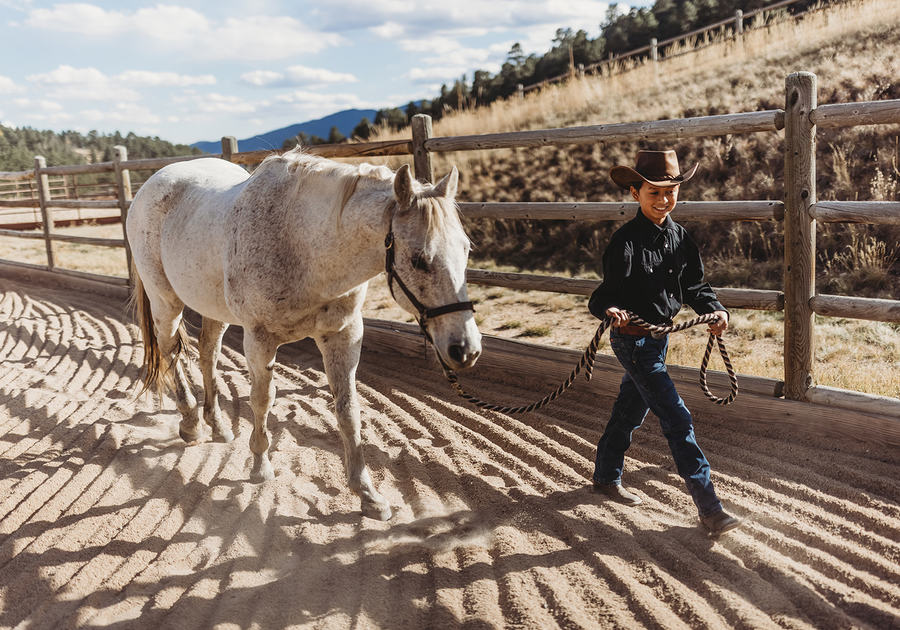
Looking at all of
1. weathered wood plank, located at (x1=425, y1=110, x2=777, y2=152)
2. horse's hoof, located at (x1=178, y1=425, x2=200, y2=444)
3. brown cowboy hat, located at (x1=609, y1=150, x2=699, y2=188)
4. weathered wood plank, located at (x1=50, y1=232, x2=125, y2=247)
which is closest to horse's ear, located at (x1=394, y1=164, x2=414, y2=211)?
brown cowboy hat, located at (x1=609, y1=150, x2=699, y2=188)

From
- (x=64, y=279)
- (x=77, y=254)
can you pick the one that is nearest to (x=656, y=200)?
(x=64, y=279)

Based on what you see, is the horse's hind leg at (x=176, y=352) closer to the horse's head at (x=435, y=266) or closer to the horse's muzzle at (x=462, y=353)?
the horse's head at (x=435, y=266)

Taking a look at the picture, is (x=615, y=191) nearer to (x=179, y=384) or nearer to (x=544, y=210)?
(x=544, y=210)

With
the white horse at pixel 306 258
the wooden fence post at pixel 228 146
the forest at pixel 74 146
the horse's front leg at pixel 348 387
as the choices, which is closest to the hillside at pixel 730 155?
the wooden fence post at pixel 228 146

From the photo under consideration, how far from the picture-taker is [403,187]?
2.57 m

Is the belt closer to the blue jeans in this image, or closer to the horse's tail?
the blue jeans

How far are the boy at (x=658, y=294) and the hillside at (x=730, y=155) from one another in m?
4.83

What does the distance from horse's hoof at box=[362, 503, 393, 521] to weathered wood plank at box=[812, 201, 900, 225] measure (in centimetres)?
275

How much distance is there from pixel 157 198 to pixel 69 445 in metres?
1.62

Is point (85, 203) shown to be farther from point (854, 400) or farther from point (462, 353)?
point (854, 400)

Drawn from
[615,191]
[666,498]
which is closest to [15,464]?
[666,498]

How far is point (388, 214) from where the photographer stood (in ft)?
8.90

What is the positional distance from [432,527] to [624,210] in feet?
8.29

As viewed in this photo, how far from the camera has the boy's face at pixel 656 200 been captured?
2.81 meters
